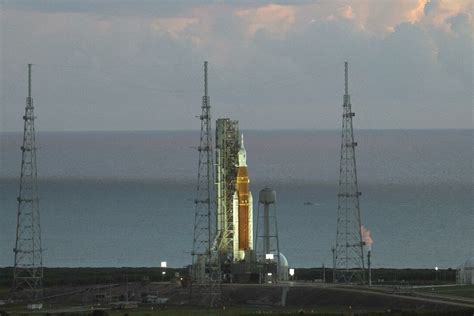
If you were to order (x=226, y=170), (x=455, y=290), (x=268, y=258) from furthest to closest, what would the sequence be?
1. (x=226, y=170)
2. (x=268, y=258)
3. (x=455, y=290)

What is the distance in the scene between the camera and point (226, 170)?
100 m

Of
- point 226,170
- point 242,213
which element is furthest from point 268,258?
point 226,170

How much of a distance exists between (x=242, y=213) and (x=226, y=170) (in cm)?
319

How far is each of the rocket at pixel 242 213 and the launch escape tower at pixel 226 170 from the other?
622 mm

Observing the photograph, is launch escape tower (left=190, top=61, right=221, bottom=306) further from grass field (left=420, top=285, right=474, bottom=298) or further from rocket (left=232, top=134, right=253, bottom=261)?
grass field (left=420, top=285, right=474, bottom=298)

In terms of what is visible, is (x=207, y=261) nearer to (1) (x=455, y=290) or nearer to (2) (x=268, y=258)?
(2) (x=268, y=258)

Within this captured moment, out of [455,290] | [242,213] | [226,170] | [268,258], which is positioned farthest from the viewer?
[226,170]

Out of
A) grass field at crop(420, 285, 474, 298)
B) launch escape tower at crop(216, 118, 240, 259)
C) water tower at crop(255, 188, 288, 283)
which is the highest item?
launch escape tower at crop(216, 118, 240, 259)

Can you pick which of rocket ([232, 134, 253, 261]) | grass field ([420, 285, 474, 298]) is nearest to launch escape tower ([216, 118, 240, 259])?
rocket ([232, 134, 253, 261])

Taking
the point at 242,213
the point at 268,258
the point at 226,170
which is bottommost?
the point at 268,258

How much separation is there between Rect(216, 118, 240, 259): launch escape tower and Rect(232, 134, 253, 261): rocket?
2.04 ft

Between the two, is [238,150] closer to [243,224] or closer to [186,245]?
[243,224]

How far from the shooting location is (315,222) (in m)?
186

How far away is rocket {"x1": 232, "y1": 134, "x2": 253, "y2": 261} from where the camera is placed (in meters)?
98.3
